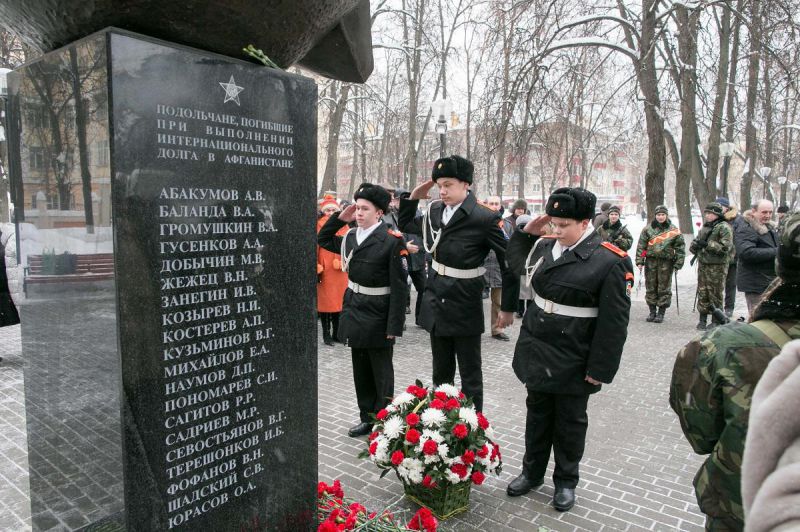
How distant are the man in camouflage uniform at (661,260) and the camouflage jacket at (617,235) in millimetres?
1251

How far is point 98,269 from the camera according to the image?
1.94m

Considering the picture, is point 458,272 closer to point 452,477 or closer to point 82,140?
point 452,477

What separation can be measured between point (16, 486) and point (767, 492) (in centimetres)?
435

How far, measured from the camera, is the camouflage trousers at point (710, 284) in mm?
8945

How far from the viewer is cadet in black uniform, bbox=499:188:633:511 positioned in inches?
131

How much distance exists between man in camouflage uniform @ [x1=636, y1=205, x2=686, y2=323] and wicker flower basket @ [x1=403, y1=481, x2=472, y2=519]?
7.56 meters

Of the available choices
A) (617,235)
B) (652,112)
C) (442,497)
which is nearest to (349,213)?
(442,497)

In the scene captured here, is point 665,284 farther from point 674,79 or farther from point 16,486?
point 16,486

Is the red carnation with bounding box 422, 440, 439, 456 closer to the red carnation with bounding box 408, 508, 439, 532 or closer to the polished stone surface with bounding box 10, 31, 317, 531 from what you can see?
the red carnation with bounding box 408, 508, 439, 532

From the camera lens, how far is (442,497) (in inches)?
130

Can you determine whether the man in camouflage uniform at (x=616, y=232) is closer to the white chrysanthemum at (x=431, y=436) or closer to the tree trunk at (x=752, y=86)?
the tree trunk at (x=752, y=86)

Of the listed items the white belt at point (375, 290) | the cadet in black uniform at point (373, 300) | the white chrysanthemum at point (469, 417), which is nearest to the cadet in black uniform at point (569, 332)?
the white chrysanthemum at point (469, 417)

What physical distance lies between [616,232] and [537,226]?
8.42 m

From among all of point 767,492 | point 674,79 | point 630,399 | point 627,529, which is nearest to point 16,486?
point 627,529
